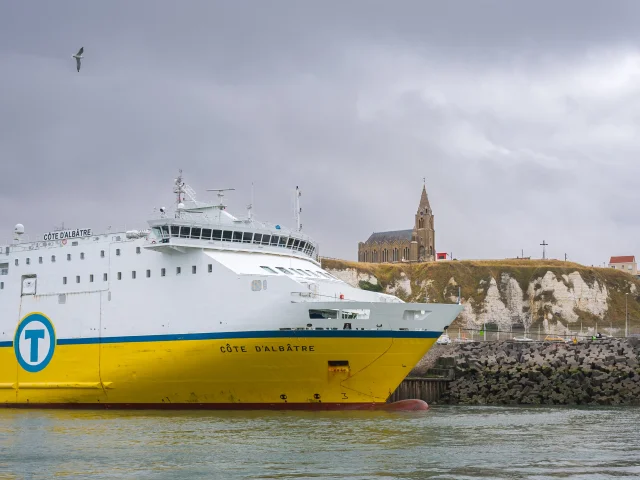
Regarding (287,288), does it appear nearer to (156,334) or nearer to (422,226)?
(156,334)

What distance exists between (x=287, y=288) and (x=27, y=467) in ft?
36.6

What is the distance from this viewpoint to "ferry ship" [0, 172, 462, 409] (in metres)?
28.5


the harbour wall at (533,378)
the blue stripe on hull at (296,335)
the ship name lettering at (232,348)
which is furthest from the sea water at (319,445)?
the harbour wall at (533,378)

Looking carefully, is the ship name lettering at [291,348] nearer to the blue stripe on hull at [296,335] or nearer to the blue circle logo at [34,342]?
the blue stripe on hull at [296,335]

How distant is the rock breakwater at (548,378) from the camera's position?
35.9m

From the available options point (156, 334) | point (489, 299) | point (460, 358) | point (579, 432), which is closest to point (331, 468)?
point (579, 432)

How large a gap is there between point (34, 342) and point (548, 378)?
847 inches

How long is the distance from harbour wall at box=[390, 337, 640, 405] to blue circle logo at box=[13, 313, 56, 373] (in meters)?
14.6

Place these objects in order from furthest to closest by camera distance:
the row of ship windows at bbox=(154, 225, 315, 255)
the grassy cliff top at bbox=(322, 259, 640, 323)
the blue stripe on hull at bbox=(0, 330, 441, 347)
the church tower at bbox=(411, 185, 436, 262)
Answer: the church tower at bbox=(411, 185, 436, 262), the grassy cliff top at bbox=(322, 259, 640, 323), the row of ship windows at bbox=(154, 225, 315, 255), the blue stripe on hull at bbox=(0, 330, 441, 347)

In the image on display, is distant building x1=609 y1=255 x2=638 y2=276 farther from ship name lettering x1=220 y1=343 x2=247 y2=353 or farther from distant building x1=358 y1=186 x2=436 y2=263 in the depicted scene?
ship name lettering x1=220 y1=343 x2=247 y2=353

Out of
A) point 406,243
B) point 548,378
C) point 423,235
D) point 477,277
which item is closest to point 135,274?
point 548,378

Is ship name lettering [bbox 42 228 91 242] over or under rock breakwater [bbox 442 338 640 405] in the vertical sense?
over

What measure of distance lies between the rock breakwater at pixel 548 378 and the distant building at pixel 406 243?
8274 cm

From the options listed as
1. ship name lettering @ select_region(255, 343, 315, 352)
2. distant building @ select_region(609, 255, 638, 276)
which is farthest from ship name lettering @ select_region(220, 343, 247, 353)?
distant building @ select_region(609, 255, 638, 276)
